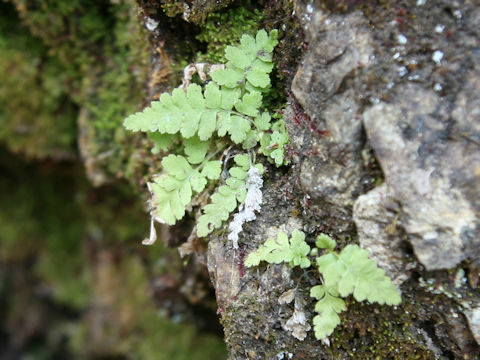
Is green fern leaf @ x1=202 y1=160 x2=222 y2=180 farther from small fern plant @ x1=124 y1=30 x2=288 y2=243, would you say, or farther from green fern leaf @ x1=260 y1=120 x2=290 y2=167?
green fern leaf @ x1=260 y1=120 x2=290 y2=167

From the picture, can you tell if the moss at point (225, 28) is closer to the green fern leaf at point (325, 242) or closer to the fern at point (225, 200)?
the fern at point (225, 200)

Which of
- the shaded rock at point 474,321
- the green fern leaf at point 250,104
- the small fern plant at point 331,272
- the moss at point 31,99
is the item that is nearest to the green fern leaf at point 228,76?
the green fern leaf at point 250,104

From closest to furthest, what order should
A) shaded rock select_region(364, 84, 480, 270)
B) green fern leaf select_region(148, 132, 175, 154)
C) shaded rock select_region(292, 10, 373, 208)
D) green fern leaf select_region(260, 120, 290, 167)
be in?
shaded rock select_region(364, 84, 480, 270)
shaded rock select_region(292, 10, 373, 208)
green fern leaf select_region(260, 120, 290, 167)
green fern leaf select_region(148, 132, 175, 154)

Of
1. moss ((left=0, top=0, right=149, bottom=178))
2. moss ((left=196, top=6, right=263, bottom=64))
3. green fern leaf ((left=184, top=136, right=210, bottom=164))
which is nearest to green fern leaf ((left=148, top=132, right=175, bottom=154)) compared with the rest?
green fern leaf ((left=184, top=136, right=210, bottom=164))

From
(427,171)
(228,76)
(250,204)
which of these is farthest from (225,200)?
(427,171)

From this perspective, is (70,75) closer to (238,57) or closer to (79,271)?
(238,57)

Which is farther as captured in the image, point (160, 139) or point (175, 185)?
point (160, 139)
